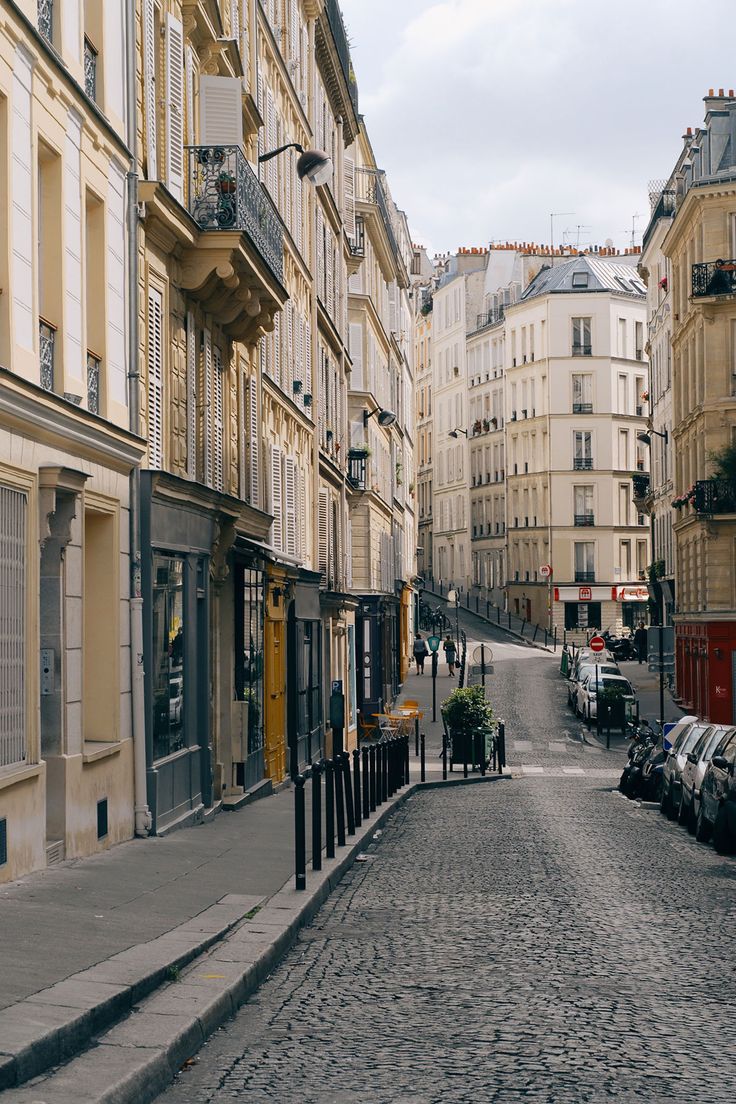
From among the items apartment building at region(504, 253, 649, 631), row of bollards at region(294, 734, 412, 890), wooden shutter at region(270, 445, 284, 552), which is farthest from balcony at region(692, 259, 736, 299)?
apartment building at region(504, 253, 649, 631)

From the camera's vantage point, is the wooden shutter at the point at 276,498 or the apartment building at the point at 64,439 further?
the wooden shutter at the point at 276,498

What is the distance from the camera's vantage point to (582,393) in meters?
102

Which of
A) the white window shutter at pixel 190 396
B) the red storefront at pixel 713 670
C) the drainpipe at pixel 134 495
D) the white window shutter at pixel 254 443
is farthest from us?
the red storefront at pixel 713 670

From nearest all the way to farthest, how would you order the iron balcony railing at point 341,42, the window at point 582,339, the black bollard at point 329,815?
the black bollard at point 329,815 < the iron balcony railing at point 341,42 < the window at point 582,339

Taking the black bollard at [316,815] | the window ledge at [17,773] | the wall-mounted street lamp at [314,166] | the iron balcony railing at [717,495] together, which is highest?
the wall-mounted street lamp at [314,166]

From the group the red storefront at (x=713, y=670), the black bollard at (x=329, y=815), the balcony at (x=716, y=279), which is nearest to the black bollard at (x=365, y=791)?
the black bollard at (x=329, y=815)

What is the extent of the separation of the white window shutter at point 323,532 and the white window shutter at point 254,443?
35.7 feet

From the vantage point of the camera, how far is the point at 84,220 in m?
15.5

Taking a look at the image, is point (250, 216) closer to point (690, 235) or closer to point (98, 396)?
point (98, 396)

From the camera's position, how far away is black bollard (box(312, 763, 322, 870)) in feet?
44.9

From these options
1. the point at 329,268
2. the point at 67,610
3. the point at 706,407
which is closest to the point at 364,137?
the point at 706,407

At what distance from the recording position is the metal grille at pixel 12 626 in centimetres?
1243

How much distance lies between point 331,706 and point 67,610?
21.0 meters

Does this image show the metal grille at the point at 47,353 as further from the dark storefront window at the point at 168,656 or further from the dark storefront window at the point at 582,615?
the dark storefront window at the point at 582,615
